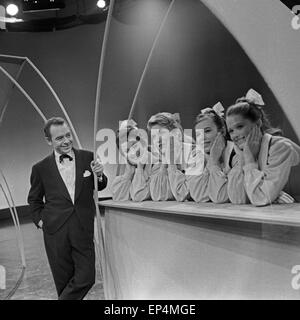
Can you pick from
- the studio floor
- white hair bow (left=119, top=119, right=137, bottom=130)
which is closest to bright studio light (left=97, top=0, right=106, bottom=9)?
white hair bow (left=119, top=119, right=137, bottom=130)

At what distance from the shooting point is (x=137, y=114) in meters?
1.66

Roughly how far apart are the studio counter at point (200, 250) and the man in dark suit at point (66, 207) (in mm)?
104

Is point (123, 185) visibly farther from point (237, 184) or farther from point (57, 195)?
point (237, 184)

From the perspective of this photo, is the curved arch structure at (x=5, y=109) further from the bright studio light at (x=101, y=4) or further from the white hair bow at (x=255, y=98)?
the white hair bow at (x=255, y=98)

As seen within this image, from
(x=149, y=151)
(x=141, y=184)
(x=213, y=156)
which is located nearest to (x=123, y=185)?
(x=141, y=184)

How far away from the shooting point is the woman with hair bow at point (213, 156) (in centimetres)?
145

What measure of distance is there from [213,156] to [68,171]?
62 centimetres

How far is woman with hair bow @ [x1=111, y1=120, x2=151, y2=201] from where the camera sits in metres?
1.67

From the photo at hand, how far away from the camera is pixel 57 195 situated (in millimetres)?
1632

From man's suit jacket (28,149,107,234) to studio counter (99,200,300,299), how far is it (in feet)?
0.31
